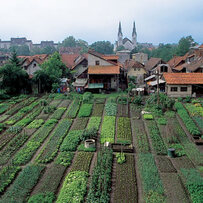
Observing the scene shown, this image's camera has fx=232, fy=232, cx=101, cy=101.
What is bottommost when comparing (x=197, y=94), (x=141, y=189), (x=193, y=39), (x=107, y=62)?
(x=141, y=189)

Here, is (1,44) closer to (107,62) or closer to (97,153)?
(107,62)

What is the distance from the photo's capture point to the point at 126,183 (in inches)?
605

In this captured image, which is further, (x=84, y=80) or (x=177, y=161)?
(x=84, y=80)

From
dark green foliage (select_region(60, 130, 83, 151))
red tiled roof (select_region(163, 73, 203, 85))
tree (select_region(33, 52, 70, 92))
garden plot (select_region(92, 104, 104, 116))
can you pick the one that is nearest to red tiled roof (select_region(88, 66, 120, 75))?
tree (select_region(33, 52, 70, 92))

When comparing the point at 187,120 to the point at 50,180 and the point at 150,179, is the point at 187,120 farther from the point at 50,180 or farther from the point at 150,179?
the point at 50,180

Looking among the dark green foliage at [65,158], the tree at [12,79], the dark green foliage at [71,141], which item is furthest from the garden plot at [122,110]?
the tree at [12,79]

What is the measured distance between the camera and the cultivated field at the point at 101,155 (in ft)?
47.1

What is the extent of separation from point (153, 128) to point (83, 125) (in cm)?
757

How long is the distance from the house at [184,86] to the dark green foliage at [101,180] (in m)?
19.6

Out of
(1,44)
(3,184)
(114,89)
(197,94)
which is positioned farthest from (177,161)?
(1,44)

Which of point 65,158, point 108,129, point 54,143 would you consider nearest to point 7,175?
point 65,158

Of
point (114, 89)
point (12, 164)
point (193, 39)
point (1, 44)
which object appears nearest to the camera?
point (12, 164)

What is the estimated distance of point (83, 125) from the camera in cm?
2564

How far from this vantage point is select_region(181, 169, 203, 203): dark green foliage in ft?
44.6
